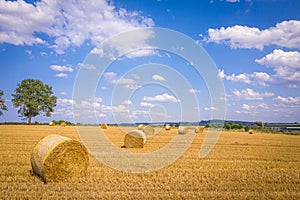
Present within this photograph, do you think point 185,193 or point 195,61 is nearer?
point 185,193

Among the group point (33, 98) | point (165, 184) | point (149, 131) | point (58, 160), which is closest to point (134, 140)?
point (58, 160)

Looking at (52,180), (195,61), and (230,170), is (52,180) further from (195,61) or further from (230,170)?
(195,61)

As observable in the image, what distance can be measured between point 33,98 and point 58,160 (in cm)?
6033

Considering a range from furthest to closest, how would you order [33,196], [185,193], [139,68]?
[139,68] → [185,193] → [33,196]

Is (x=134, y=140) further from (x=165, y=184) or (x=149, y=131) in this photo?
(x=149, y=131)

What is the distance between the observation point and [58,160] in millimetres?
8109

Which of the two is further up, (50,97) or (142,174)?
(50,97)

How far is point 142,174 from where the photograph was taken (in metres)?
8.55

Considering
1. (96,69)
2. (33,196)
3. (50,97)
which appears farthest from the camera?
(50,97)

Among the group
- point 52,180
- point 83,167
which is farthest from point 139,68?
point 52,180

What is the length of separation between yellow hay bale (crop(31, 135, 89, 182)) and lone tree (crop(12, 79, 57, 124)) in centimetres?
5784

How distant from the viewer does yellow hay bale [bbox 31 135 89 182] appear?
785 centimetres

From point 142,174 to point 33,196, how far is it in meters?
3.30

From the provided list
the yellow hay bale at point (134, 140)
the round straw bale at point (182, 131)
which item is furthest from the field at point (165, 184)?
the round straw bale at point (182, 131)
